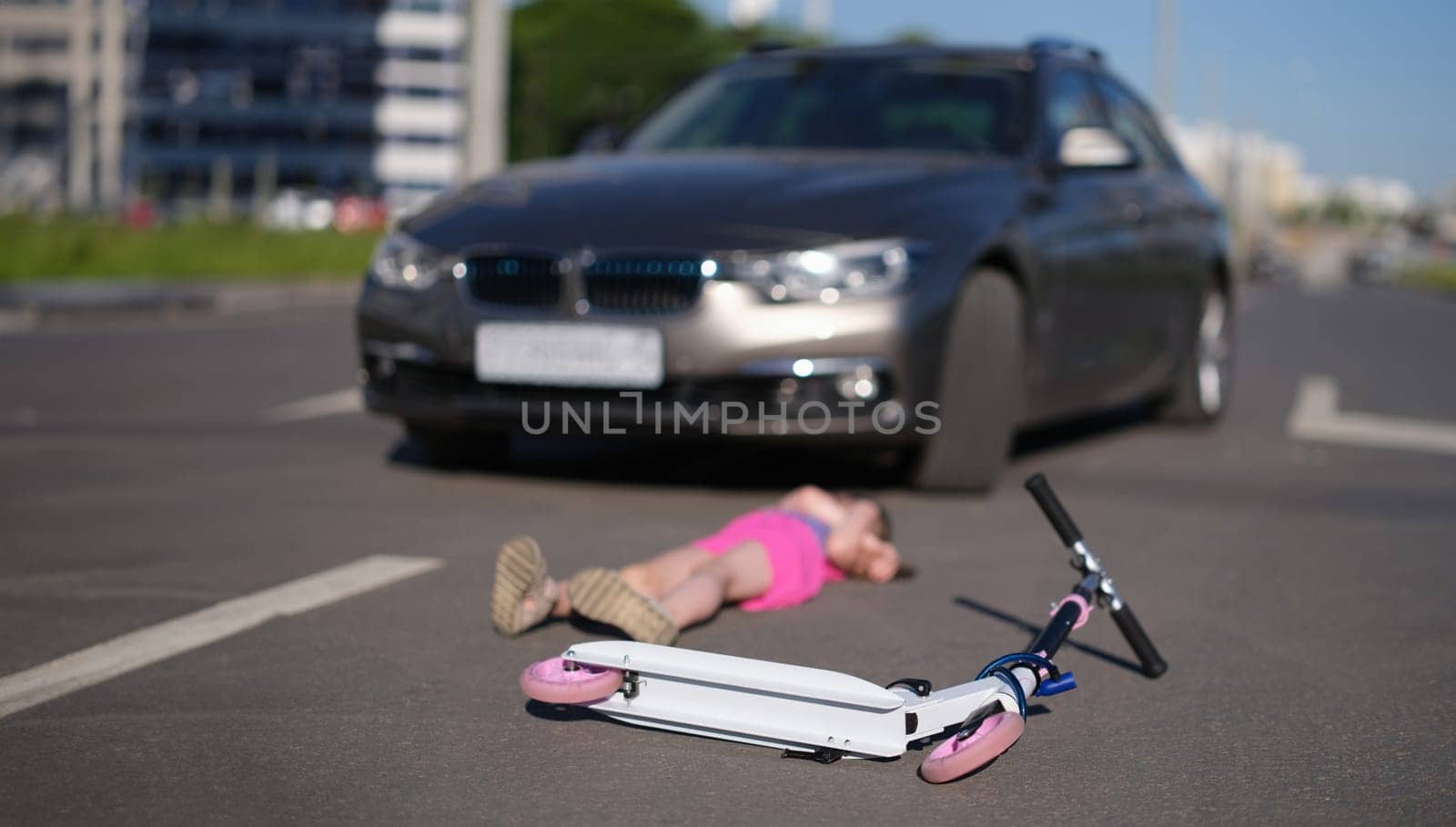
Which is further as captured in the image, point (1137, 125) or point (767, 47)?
point (1137, 125)

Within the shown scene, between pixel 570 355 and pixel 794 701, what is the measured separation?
2.85m

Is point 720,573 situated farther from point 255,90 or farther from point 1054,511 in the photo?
point 255,90

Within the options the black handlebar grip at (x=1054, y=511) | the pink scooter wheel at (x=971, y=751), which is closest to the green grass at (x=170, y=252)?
the black handlebar grip at (x=1054, y=511)

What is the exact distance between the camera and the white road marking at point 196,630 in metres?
3.54

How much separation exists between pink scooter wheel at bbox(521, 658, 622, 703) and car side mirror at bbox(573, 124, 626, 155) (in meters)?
4.47

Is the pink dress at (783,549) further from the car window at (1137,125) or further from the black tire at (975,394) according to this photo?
the car window at (1137,125)

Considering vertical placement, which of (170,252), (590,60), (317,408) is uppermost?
(317,408)

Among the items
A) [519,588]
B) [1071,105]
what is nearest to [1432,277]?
[1071,105]

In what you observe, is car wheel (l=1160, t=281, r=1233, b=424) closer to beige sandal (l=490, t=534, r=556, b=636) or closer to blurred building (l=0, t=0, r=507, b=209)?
beige sandal (l=490, t=534, r=556, b=636)

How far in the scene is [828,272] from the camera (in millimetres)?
5691

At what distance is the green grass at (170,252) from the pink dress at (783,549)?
16623 mm

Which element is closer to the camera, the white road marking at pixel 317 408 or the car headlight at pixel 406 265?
the car headlight at pixel 406 265

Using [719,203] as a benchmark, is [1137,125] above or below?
above

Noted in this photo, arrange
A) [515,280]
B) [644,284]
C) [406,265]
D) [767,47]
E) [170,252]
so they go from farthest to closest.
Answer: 1. [170,252]
2. [767,47]
3. [406,265]
4. [515,280]
5. [644,284]
